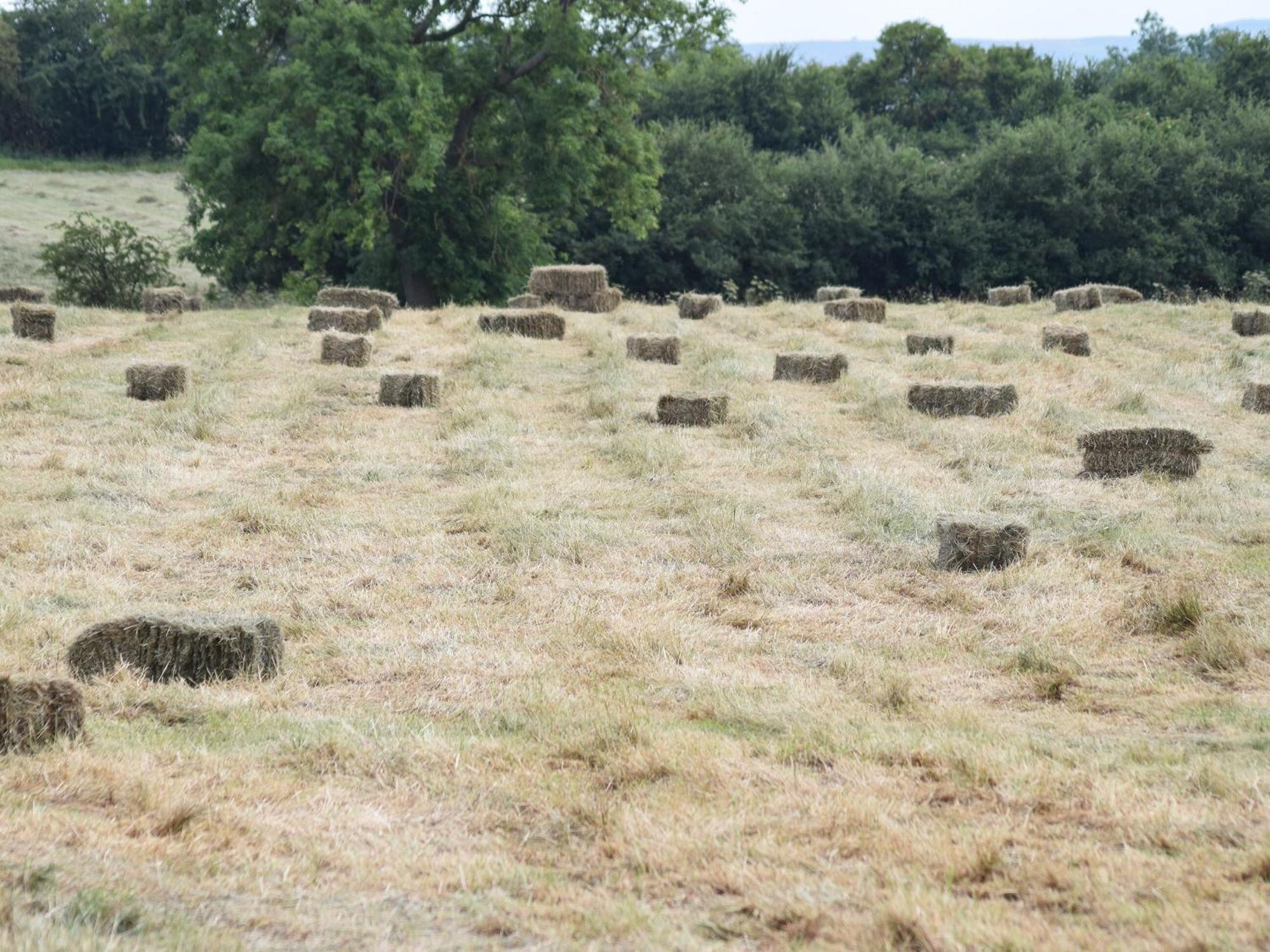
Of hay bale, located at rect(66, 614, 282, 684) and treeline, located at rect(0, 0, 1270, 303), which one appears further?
treeline, located at rect(0, 0, 1270, 303)

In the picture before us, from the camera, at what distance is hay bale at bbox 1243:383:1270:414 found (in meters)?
14.1

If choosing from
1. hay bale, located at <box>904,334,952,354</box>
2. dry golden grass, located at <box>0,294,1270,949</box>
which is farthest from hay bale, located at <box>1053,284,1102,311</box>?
dry golden grass, located at <box>0,294,1270,949</box>

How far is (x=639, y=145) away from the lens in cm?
2877

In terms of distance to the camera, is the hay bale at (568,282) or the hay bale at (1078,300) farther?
the hay bale at (1078,300)

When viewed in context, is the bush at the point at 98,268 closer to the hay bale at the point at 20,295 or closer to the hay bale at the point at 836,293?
the hay bale at the point at 20,295

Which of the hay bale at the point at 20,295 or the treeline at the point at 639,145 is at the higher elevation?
the treeline at the point at 639,145

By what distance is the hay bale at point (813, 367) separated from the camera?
15680 mm

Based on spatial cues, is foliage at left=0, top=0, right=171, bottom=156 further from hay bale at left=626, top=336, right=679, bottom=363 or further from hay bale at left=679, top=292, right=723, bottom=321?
hay bale at left=626, top=336, right=679, bottom=363

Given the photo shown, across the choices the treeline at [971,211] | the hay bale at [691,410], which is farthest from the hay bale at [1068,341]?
the treeline at [971,211]

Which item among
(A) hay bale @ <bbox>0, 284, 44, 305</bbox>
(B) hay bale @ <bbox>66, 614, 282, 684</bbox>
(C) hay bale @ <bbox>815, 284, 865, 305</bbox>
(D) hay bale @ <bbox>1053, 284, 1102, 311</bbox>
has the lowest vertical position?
(B) hay bale @ <bbox>66, 614, 282, 684</bbox>

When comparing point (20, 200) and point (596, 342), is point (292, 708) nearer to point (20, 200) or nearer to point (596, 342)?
point (596, 342)

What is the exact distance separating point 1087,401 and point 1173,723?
362 inches

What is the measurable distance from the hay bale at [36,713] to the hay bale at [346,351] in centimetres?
1117

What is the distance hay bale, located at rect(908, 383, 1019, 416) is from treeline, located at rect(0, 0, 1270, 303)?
531 inches
